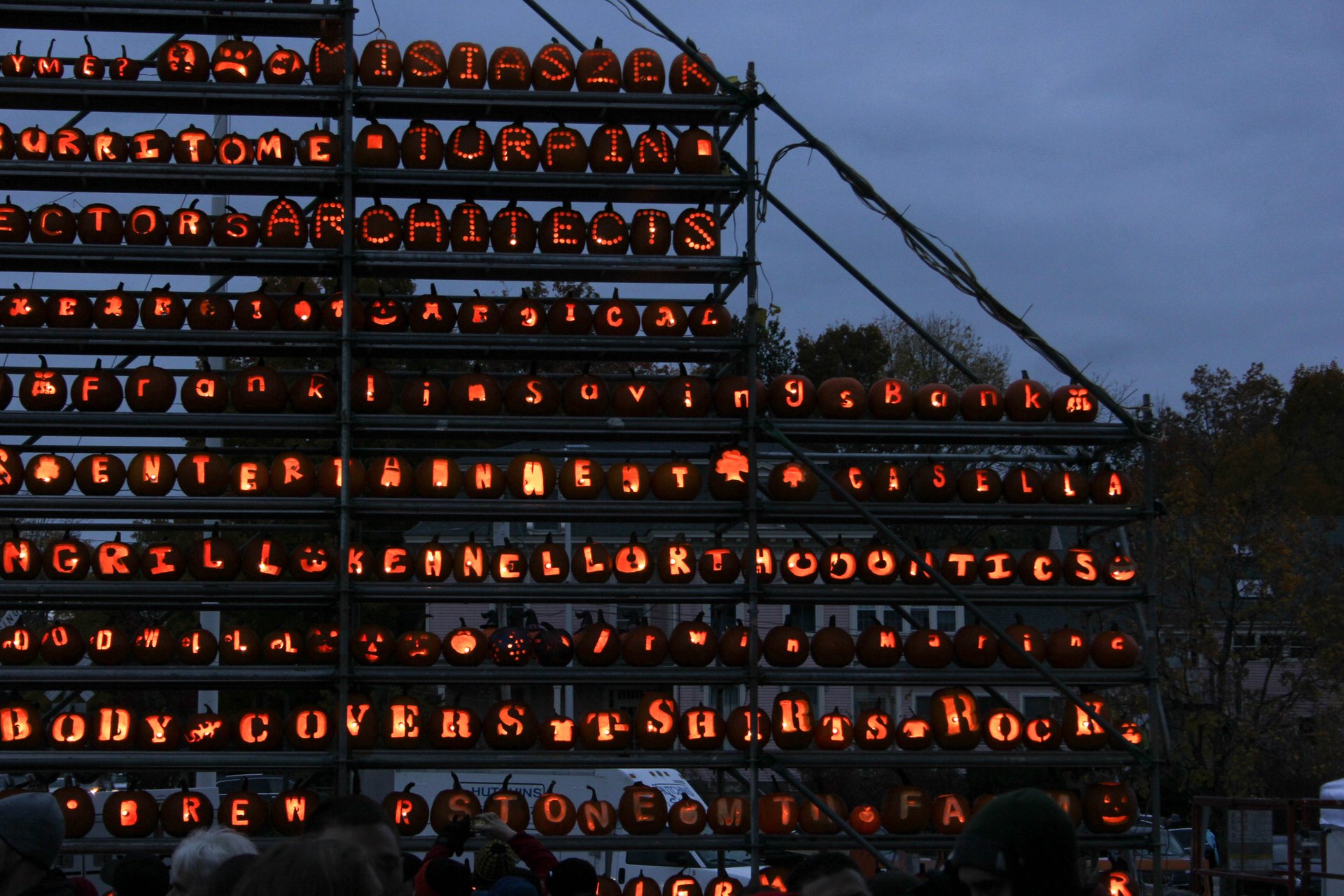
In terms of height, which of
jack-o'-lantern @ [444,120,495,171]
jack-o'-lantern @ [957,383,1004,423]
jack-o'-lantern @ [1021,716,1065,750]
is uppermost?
jack-o'-lantern @ [444,120,495,171]

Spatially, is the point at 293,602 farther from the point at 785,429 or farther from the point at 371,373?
the point at 785,429

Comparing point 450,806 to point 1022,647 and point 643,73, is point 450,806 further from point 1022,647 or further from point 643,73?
point 643,73

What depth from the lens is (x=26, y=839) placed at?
205 inches

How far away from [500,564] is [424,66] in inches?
211

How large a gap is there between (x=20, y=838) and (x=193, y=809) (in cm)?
943

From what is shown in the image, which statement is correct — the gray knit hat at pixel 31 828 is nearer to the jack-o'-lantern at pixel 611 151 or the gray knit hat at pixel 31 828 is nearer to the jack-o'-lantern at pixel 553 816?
the jack-o'-lantern at pixel 553 816

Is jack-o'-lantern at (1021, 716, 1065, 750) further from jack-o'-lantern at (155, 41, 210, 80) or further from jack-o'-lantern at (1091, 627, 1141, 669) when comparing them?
jack-o'-lantern at (155, 41, 210, 80)

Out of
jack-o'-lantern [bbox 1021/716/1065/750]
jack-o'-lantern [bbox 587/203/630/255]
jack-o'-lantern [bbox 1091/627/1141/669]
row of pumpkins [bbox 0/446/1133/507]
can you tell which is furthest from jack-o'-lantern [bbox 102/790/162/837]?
jack-o'-lantern [bbox 1091/627/1141/669]

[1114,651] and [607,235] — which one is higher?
[607,235]

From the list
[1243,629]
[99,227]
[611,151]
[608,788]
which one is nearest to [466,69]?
[611,151]

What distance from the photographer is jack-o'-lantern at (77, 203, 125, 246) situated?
15.0 meters

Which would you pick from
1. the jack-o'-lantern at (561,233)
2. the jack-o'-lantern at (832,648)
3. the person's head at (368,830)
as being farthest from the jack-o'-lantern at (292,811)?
the person's head at (368,830)

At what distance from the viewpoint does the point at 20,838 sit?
5.21 m

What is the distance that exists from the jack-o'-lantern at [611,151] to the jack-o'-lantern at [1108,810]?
27.2ft
